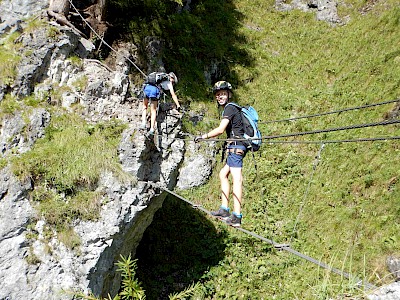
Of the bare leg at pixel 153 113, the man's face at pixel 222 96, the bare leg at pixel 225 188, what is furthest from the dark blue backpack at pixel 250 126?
the bare leg at pixel 153 113

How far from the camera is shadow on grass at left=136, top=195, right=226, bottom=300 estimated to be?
9758 millimetres

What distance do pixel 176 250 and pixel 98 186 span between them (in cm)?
440

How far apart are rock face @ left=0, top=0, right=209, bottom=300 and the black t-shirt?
8.19 ft


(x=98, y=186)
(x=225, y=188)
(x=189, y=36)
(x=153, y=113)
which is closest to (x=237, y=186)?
(x=225, y=188)

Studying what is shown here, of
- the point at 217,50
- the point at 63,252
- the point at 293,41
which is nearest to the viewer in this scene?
the point at 63,252

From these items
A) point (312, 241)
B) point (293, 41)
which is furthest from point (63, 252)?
point (293, 41)

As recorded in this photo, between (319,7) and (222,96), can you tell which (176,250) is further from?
(319,7)

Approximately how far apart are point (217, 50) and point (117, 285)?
34.0ft

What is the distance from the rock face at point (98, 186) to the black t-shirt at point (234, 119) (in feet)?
8.19

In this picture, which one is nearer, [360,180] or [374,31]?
[360,180]

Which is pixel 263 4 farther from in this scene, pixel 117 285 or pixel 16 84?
pixel 117 285

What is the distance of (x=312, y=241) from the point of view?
384 inches

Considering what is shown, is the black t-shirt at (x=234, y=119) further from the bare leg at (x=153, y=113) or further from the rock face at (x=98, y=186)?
the bare leg at (x=153, y=113)

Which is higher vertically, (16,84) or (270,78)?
(270,78)
